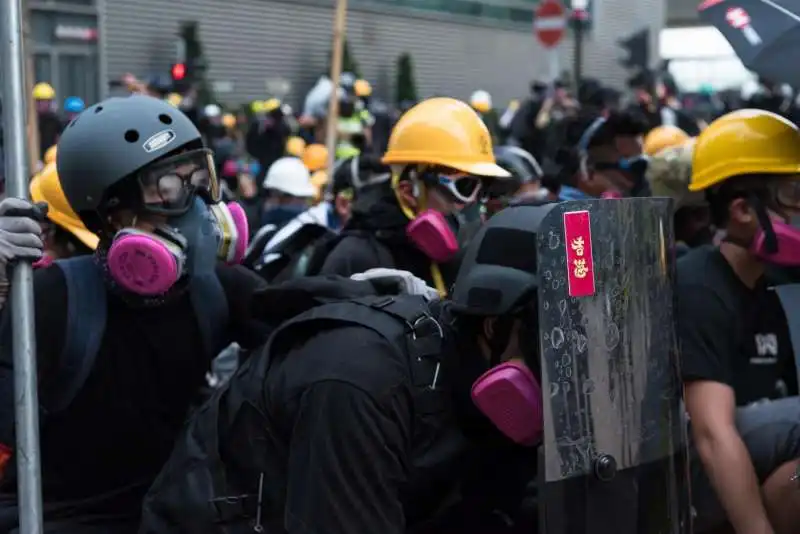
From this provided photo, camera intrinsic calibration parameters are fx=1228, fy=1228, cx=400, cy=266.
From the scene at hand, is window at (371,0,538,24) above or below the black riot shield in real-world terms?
above

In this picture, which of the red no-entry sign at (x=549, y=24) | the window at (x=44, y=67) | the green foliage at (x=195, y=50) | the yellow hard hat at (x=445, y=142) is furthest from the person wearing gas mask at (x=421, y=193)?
the green foliage at (x=195, y=50)

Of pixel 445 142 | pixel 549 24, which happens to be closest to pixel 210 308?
pixel 445 142

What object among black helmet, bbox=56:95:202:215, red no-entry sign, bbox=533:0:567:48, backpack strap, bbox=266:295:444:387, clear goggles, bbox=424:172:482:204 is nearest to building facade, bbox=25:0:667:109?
red no-entry sign, bbox=533:0:567:48

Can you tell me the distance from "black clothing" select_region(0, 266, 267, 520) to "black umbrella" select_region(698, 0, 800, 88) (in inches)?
Answer: 62.6

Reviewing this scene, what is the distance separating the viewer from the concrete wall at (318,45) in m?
22.6

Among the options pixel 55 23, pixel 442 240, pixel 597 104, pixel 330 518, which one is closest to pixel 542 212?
pixel 330 518

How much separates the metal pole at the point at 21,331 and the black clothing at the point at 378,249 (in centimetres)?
198

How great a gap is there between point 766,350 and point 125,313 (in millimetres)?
1730

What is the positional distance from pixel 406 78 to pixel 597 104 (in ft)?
53.4

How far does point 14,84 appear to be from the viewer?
242 cm

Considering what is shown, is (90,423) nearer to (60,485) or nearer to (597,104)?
(60,485)

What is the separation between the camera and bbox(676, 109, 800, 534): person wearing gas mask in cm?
299

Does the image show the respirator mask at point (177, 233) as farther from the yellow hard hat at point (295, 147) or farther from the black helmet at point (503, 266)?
the yellow hard hat at point (295, 147)

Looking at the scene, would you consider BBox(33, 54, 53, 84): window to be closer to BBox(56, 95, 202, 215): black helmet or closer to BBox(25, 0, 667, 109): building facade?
BBox(25, 0, 667, 109): building facade
